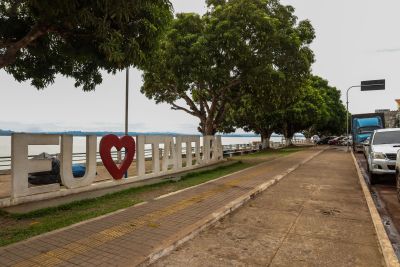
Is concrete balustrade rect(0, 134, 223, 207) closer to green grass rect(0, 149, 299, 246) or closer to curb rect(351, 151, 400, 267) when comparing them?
green grass rect(0, 149, 299, 246)

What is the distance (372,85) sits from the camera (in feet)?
94.8

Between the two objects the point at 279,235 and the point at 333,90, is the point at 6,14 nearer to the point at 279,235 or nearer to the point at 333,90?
the point at 279,235

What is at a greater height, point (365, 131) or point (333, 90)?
point (333, 90)

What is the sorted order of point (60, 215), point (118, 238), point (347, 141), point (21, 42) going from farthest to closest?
point (347, 141)
point (21, 42)
point (60, 215)
point (118, 238)

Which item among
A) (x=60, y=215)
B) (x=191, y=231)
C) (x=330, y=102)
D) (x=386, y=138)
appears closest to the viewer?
(x=191, y=231)

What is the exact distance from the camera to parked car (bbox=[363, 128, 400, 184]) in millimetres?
10375

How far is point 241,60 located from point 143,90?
8052mm

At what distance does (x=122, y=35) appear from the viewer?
7.89m

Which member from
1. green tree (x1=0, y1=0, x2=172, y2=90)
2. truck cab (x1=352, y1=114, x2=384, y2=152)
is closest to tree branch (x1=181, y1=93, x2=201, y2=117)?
green tree (x1=0, y1=0, x2=172, y2=90)

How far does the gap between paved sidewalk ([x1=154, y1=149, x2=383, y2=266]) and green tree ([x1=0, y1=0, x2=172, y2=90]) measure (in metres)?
4.59

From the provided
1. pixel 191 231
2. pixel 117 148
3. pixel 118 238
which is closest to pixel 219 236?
pixel 191 231

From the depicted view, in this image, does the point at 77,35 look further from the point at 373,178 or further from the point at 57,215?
the point at 373,178

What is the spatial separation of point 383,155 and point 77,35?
33.3ft

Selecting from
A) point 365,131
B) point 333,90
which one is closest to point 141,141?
point 365,131
